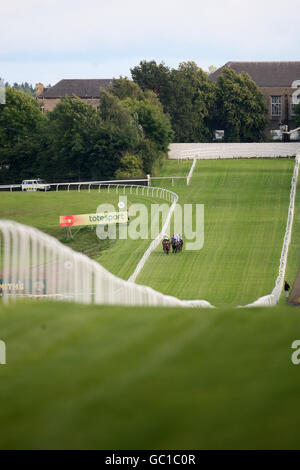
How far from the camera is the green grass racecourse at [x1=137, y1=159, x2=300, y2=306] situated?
32.1 metres

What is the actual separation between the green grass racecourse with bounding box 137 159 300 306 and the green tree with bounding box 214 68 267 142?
18.7 meters

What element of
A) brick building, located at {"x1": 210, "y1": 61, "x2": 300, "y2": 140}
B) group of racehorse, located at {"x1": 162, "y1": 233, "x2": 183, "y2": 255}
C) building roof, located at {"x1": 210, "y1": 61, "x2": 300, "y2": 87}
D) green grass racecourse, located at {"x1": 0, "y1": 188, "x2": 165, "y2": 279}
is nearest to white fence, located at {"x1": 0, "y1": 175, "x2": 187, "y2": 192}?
green grass racecourse, located at {"x1": 0, "y1": 188, "x2": 165, "y2": 279}

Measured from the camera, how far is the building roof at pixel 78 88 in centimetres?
11793

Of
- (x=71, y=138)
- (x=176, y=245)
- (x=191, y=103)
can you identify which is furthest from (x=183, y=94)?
(x=176, y=245)

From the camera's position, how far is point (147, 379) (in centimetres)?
970

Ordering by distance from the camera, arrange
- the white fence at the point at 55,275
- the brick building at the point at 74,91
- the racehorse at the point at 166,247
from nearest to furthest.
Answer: the white fence at the point at 55,275 < the racehorse at the point at 166,247 < the brick building at the point at 74,91

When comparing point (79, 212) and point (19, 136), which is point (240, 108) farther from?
point (79, 212)

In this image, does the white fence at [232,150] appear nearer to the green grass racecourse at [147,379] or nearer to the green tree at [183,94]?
the green tree at [183,94]

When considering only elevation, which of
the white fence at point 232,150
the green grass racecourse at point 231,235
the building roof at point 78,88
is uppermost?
the building roof at point 78,88

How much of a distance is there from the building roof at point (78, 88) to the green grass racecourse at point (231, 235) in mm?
47755

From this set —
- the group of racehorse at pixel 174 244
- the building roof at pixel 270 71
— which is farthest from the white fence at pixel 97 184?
the building roof at pixel 270 71
